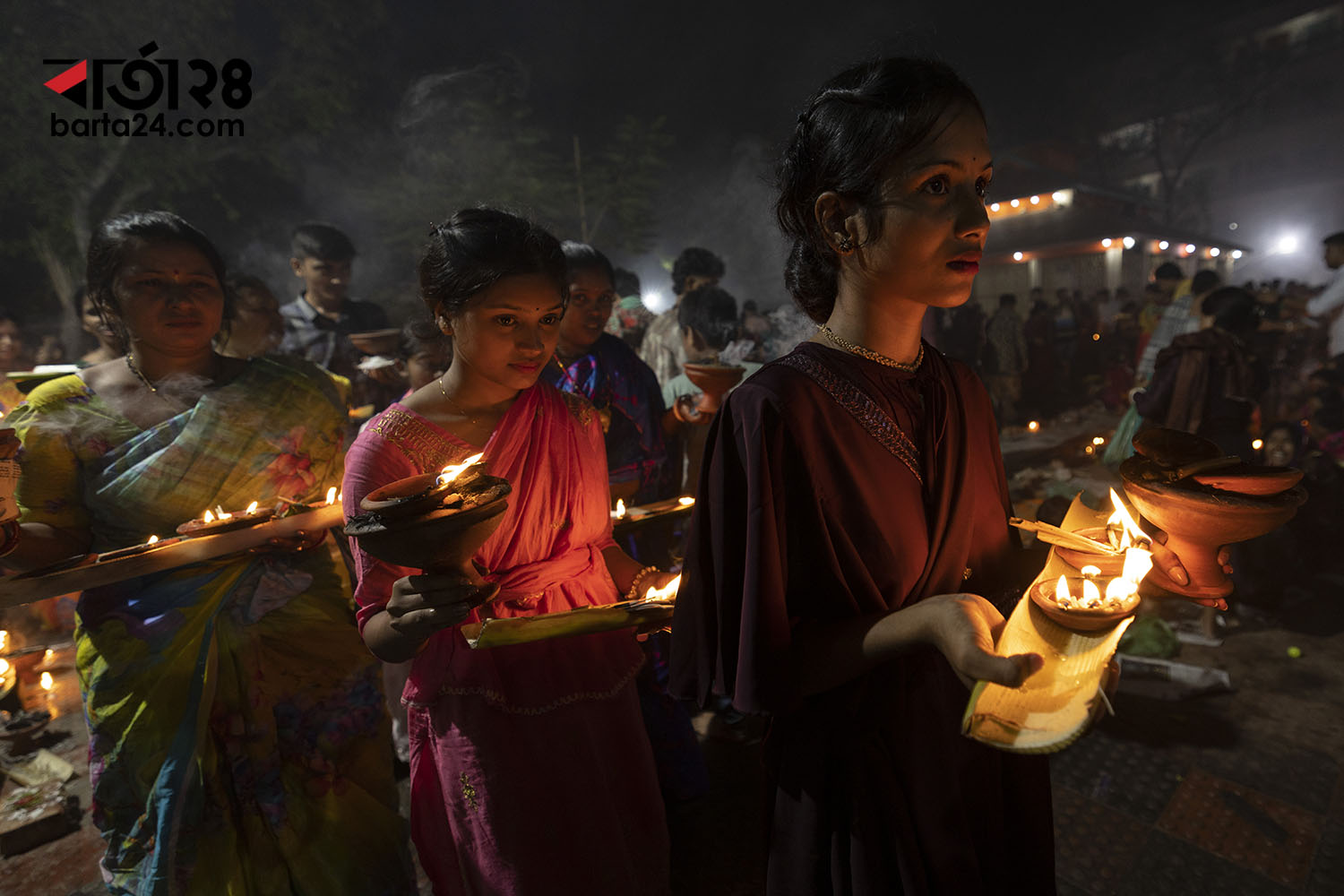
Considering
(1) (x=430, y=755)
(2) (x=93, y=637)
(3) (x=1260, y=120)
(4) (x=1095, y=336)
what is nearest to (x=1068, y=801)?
(1) (x=430, y=755)

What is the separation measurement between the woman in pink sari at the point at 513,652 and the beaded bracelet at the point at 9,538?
1.18 m

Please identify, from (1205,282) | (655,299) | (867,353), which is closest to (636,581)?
(867,353)

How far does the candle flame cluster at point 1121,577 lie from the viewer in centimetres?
118

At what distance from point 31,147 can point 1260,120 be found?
60108mm

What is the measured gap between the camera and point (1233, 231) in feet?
141

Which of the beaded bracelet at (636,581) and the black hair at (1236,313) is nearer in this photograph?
the beaded bracelet at (636,581)

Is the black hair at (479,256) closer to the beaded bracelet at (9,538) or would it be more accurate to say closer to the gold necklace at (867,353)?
the gold necklace at (867,353)

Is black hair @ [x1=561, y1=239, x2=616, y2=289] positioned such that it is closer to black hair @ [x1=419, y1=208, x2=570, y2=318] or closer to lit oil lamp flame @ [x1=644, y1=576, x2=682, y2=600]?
black hair @ [x1=419, y1=208, x2=570, y2=318]

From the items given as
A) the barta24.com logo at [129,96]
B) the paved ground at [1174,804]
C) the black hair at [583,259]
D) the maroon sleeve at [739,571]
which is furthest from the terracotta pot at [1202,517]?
the barta24.com logo at [129,96]

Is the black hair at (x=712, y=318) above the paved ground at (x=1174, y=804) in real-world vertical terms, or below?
above

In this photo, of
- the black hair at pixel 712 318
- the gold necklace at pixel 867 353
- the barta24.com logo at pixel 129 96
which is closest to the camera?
the gold necklace at pixel 867 353

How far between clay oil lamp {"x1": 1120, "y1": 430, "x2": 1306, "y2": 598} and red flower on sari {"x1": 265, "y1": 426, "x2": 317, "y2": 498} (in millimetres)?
3177

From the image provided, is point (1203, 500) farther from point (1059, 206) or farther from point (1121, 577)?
point (1059, 206)

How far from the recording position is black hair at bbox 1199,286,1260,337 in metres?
5.55
